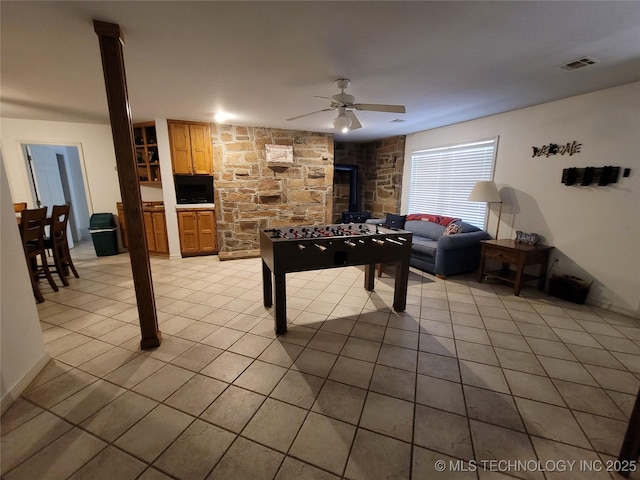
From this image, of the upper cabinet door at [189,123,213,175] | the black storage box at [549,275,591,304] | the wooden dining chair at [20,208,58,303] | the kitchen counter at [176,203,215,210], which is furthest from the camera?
the kitchen counter at [176,203,215,210]

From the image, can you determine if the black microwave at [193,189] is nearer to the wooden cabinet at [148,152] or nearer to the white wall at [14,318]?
the wooden cabinet at [148,152]

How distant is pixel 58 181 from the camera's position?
5656mm

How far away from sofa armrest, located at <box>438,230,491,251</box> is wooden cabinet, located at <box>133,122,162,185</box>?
489 cm

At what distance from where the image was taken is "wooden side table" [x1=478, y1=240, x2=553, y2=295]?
3.21 metres

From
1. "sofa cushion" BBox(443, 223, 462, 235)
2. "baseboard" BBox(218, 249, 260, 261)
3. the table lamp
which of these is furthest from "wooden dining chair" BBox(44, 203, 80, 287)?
the table lamp

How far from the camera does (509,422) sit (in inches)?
60.8

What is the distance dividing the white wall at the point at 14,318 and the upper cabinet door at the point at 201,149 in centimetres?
304

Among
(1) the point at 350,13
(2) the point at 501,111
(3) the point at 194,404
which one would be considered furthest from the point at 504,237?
(3) the point at 194,404

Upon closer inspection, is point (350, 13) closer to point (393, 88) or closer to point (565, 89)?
point (393, 88)

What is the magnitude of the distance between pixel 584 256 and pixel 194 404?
428 cm

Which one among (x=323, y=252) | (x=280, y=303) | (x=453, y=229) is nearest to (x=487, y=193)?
(x=453, y=229)

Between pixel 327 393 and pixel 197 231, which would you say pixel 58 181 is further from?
pixel 327 393

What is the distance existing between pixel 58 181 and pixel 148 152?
2743 mm

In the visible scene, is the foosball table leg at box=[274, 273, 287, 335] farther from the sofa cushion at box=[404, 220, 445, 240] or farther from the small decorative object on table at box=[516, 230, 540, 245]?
the small decorative object on table at box=[516, 230, 540, 245]
